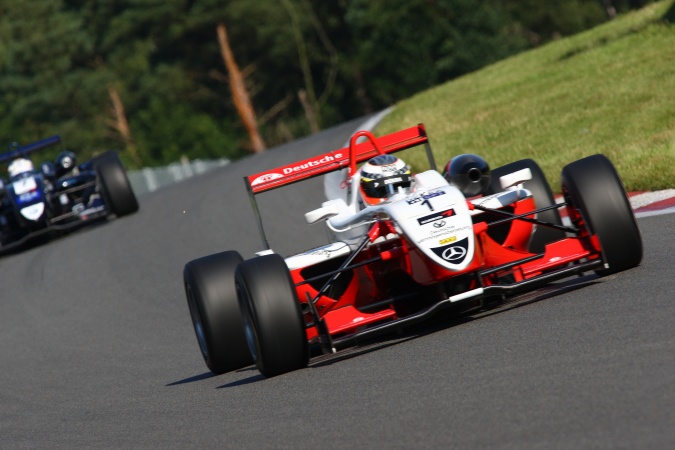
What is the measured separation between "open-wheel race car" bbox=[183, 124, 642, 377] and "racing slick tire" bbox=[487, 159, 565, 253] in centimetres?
1

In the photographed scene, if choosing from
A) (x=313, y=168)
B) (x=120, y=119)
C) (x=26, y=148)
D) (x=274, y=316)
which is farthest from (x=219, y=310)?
(x=120, y=119)

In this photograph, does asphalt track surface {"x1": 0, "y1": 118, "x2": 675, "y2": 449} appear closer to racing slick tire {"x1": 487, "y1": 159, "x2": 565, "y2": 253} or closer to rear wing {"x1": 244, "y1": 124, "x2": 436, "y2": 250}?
racing slick tire {"x1": 487, "y1": 159, "x2": 565, "y2": 253}

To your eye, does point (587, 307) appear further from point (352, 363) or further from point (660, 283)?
point (352, 363)

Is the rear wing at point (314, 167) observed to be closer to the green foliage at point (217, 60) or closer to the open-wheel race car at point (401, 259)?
the open-wheel race car at point (401, 259)

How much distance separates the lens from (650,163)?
39.5 ft

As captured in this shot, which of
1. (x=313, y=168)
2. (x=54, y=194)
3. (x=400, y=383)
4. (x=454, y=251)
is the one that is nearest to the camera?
(x=400, y=383)

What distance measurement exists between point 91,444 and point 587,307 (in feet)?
9.51

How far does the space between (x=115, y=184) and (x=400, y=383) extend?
1505 centimetres

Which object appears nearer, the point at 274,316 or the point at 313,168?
the point at 274,316

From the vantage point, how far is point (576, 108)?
714 inches

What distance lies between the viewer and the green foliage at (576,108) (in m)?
13.9

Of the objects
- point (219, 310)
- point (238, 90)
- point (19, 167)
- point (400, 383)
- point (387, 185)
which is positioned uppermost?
point (238, 90)

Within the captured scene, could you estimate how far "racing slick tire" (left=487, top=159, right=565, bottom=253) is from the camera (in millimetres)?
8859

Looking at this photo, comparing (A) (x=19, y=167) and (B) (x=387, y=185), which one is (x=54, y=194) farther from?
(B) (x=387, y=185)
